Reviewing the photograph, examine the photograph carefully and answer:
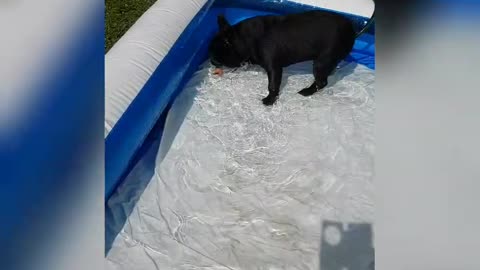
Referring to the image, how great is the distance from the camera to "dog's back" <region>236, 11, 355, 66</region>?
2.27m

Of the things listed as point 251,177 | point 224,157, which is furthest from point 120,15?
point 251,177

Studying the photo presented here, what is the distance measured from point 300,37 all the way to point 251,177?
2.02 feet

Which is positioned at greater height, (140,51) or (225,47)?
(140,51)

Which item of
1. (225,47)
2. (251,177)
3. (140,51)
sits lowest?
(251,177)

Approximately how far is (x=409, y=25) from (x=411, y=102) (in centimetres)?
6

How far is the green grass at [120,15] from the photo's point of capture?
286 centimetres

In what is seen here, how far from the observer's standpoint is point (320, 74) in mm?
2314

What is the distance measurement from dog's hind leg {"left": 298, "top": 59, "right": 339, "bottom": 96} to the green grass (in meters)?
1.04

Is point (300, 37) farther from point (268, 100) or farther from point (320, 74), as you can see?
point (268, 100)

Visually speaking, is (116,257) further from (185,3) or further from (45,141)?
(45,141)

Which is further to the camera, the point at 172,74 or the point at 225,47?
the point at 225,47

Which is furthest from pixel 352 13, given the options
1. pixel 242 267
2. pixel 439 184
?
pixel 439 184

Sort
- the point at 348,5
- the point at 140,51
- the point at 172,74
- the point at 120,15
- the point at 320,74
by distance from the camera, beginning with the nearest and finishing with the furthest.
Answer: the point at 140,51 < the point at 172,74 < the point at 320,74 < the point at 348,5 < the point at 120,15

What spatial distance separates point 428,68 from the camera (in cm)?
42
